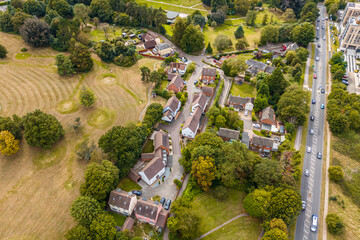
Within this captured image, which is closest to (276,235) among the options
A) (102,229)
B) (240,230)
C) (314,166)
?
(240,230)

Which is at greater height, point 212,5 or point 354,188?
point 212,5

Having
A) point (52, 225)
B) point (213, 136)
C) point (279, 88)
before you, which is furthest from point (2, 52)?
point (279, 88)

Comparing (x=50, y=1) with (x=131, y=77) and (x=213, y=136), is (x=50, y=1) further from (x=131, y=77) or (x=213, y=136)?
(x=213, y=136)

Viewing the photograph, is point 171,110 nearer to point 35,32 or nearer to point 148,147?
point 148,147

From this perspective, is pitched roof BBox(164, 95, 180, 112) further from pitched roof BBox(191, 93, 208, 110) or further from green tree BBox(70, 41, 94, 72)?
green tree BBox(70, 41, 94, 72)

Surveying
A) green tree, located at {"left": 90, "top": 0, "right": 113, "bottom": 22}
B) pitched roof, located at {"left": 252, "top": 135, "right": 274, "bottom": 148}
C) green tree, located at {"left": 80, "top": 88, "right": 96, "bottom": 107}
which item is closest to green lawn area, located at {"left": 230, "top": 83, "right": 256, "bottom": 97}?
pitched roof, located at {"left": 252, "top": 135, "right": 274, "bottom": 148}
